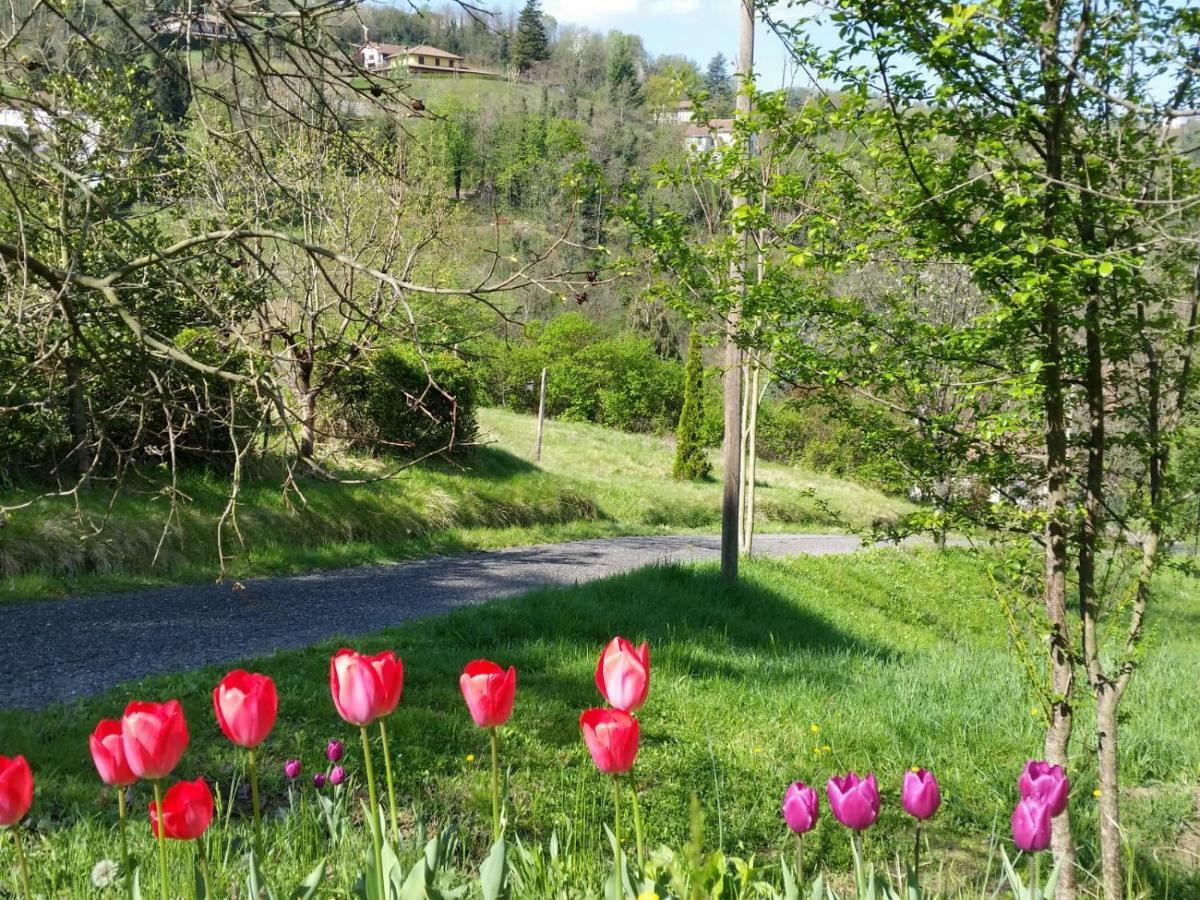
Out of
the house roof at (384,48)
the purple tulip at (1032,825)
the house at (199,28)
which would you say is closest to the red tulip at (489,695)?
the purple tulip at (1032,825)

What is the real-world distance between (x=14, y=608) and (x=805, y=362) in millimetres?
6355

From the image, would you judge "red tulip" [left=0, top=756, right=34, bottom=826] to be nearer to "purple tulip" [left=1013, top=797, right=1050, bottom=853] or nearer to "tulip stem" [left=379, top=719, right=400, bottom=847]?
"tulip stem" [left=379, top=719, right=400, bottom=847]

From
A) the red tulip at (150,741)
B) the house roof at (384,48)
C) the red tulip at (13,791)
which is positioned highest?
the house roof at (384,48)

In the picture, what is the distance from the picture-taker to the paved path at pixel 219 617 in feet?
18.4

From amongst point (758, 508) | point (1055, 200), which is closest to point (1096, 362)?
point (1055, 200)

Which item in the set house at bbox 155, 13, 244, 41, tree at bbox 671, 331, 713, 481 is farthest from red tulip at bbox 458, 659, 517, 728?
tree at bbox 671, 331, 713, 481

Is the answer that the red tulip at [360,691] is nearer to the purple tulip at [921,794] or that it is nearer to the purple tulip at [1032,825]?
the purple tulip at [921,794]

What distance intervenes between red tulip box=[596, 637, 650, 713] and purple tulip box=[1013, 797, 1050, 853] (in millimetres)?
691

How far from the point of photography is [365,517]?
11.7 m

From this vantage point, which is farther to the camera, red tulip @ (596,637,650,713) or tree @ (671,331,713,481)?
tree @ (671,331,713,481)

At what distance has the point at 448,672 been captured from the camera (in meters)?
5.30

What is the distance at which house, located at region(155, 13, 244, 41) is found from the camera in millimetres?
3191

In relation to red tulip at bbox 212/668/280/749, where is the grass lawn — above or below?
below

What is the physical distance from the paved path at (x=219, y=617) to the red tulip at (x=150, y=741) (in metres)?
4.19
